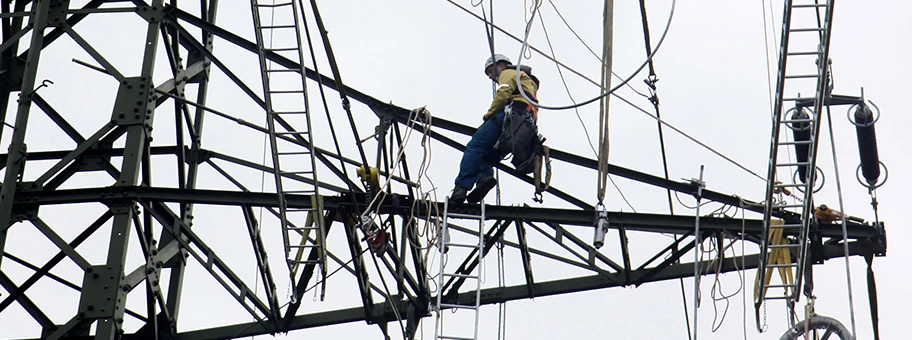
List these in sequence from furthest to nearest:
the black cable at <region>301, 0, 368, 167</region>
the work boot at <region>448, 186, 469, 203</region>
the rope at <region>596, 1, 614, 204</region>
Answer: the work boot at <region>448, 186, 469, 203</region> < the black cable at <region>301, 0, 368, 167</region> < the rope at <region>596, 1, 614, 204</region>

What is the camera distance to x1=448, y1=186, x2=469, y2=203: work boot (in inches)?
640

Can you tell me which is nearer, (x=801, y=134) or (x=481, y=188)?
(x=801, y=134)

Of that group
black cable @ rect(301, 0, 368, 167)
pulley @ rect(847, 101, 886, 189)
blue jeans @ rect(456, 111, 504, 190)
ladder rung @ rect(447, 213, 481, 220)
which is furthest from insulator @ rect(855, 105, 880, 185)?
black cable @ rect(301, 0, 368, 167)

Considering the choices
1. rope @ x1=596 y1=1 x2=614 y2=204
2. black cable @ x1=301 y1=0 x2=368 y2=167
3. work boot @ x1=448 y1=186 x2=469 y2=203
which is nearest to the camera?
rope @ x1=596 y1=1 x2=614 y2=204

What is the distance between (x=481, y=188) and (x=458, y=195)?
24 cm

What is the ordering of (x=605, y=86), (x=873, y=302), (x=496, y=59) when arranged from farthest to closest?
(x=496, y=59)
(x=873, y=302)
(x=605, y=86)

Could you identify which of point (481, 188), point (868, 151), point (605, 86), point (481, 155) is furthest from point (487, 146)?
point (868, 151)

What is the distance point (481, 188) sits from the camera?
16.3 metres

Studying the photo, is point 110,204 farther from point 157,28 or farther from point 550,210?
point 550,210

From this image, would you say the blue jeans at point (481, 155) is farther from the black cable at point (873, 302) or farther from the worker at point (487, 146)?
the black cable at point (873, 302)

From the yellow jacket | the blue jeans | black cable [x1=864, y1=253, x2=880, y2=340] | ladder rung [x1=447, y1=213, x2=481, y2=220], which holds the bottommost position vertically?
black cable [x1=864, y1=253, x2=880, y2=340]

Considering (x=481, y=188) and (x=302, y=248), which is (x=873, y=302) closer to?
(x=481, y=188)

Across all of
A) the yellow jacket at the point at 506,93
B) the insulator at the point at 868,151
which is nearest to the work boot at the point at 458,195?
the yellow jacket at the point at 506,93

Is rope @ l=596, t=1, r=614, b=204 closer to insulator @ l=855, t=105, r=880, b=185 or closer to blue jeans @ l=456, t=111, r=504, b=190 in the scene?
blue jeans @ l=456, t=111, r=504, b=190
